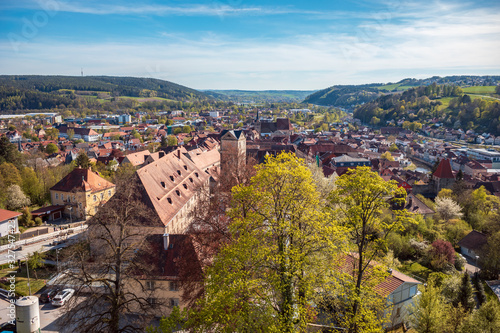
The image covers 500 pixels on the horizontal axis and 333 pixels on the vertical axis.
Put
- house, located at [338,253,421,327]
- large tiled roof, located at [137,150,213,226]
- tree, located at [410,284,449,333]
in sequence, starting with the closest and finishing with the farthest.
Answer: tree, located at [410,284,449,333]
house, located at [338,253,421,327]
large tiled roof, located at [137,150,213,226]

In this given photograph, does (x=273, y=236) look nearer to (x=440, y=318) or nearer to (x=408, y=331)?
(x=440, y=318)

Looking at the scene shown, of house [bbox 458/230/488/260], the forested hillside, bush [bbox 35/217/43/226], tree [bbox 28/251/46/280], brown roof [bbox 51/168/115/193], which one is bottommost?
house [bbox 458/230/488/260]

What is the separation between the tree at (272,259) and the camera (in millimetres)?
13125

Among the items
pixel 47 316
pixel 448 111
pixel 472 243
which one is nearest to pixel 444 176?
pixel 472 243

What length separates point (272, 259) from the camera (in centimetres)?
1400

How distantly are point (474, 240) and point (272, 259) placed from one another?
3348cm

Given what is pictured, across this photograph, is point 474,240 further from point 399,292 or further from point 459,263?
point 399,292

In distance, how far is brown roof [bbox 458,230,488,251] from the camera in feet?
119

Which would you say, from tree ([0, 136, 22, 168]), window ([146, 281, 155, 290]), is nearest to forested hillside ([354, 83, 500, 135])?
window ([146, 281, 155, 290])

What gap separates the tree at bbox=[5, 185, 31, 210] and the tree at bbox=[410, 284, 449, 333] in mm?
45277

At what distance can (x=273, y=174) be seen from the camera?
593 inches

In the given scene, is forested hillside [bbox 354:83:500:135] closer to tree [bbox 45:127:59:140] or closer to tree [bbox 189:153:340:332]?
tree [bbox 189:153:340:332]

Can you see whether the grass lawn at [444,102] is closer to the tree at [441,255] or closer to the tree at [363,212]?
the tree at [441,255]

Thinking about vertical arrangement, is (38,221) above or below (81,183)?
below
